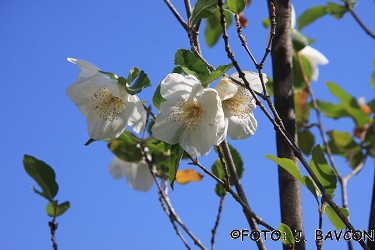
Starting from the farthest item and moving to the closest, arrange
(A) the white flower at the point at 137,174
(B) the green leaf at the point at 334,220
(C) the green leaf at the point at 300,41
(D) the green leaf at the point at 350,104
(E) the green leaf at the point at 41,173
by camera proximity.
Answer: (D) the green leaf at the point at 350,104 < (A) the white flower at the point at 137,174 < (C) the green leaf at the point at 300,41 < (E) the green leaf at the point at 41,173 < (B) the green leaf at the point at 334,220

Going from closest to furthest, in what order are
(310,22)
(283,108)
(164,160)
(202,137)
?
1. (202,137)
2. (283,108)
3. (164,160)
4. (310,22)

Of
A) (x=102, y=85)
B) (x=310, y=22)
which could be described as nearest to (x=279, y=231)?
(x=102, y=85)

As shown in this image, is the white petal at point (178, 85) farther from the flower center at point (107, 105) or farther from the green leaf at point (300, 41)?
the green leaf at point (300, 41)

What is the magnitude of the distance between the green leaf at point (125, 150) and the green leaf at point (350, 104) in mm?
1264

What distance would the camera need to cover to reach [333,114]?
8.73 feet

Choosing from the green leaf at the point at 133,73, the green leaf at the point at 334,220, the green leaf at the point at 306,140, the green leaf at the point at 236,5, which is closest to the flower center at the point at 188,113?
the green leaf at the point at 133,73

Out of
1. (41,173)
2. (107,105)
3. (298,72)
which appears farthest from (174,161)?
(298,72)

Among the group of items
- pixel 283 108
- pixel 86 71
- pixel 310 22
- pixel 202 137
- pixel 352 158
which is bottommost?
pixel 202 137

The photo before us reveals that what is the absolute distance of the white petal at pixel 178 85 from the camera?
1.02 metres

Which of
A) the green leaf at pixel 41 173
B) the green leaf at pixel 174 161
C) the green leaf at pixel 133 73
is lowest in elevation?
the green leaf at pixel 174 161

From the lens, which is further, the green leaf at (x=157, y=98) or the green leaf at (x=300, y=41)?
the green leaf at (x=300, y=41)

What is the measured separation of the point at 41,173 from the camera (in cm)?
157

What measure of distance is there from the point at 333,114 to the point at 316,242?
5.53 feet

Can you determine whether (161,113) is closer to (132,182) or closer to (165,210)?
(165,210)
